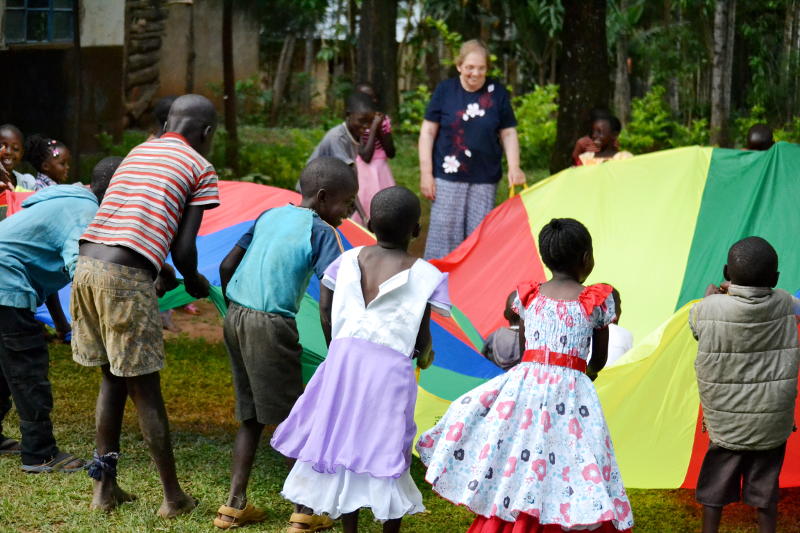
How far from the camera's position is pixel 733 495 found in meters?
3.79

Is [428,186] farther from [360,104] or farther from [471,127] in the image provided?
[360,104]

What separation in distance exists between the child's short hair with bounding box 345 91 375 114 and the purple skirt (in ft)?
12.2

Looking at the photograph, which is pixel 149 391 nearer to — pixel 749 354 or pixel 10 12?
pixel 749 354

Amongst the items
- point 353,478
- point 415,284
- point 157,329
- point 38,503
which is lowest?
point 38,503

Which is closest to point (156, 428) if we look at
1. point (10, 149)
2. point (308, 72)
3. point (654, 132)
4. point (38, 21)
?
point (10, 149)

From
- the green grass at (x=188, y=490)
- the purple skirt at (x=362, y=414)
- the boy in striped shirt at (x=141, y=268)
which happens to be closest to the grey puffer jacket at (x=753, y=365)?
the green grass at (x=188, y=490)

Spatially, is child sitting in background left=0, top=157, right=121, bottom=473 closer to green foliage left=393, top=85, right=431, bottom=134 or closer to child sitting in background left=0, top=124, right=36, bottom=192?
child sitting in background left=0, top=124, right=36, bottom=192

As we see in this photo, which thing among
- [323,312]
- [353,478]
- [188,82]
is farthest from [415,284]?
[188,82]

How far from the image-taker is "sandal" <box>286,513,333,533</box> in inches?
153

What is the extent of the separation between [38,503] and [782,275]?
12.2ft

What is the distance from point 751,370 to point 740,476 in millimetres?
413

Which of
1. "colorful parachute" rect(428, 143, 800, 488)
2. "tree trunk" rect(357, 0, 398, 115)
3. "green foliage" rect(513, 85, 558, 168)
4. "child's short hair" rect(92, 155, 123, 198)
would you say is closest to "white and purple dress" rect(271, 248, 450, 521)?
"child's short hair" rect(92, 155, 123, 198)

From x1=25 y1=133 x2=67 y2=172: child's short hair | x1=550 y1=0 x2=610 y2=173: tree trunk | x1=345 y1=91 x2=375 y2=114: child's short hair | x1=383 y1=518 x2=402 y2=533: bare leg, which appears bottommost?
x1=383 y1=518 x2=402 y2=533: bare leg

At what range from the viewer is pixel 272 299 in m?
3.86
